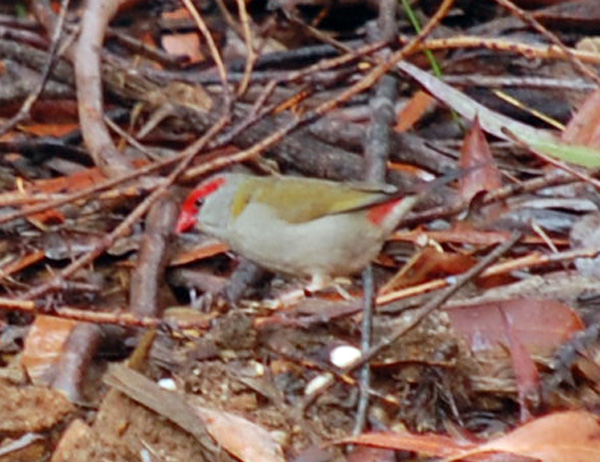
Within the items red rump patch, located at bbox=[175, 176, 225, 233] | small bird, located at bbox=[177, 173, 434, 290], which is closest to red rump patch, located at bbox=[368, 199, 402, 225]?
small bird, located at bbox=[177, 173, 434, 290]

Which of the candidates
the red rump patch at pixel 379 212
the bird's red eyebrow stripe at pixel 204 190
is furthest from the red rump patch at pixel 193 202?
the red rump patch at pixel 379 212

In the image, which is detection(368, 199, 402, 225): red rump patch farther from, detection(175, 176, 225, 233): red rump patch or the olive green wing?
detection(175, 176, 225, 233): red rump patch

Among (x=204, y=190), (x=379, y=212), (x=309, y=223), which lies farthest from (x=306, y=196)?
(x=204, y=190)

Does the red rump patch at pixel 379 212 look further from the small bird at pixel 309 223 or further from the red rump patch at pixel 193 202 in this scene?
the red rump patch at pixel 193 202

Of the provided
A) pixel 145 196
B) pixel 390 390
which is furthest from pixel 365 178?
pixel 390 390

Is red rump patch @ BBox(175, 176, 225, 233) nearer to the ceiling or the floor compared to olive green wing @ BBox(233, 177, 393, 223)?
nearer to the floor
